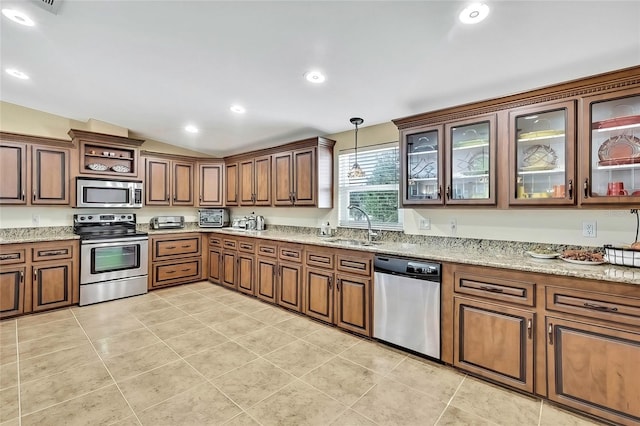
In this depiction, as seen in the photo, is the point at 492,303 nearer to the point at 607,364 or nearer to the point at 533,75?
the point at 607,364

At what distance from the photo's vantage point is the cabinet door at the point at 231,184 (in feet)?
17.7

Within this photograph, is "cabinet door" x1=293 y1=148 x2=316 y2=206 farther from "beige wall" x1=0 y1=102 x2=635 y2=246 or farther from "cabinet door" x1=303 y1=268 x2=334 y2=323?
"cabinet door" x1=303 y1=268 x2=334 y2=323

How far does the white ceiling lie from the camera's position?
1.85m

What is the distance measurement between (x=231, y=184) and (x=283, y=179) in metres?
1.49

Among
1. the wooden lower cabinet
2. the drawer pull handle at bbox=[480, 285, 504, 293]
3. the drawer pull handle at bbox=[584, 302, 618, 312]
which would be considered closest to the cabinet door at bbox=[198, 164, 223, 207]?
the wooden lower cabinet

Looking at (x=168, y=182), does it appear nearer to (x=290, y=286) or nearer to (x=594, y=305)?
(x=290, y=286)

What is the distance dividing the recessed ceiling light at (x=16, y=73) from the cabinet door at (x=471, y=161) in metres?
4.36

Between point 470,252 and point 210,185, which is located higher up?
point 210,185

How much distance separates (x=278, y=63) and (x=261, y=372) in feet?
8.28

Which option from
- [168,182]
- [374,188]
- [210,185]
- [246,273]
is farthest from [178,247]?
[374,188]

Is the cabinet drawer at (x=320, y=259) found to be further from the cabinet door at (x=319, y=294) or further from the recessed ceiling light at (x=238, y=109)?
the recessed ceiling light at (x=238, y=109)

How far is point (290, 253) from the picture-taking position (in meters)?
3.81

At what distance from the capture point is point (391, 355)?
2.72 meters

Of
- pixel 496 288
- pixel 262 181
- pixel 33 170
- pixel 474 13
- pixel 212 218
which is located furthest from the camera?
pixel 212 218
